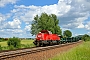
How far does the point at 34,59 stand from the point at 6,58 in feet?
7.29

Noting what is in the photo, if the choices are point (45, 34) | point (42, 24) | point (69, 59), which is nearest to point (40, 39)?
point (45, 34)

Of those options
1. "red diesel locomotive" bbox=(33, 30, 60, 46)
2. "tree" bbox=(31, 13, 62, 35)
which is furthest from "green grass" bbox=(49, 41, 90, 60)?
"tree" bbox=(31, 13, 62, 35)

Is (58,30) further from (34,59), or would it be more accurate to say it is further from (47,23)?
(34,59)

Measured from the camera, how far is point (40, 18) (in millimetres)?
84438

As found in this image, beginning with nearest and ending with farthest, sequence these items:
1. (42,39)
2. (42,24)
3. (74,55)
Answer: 1. (74,55)
2. (42,39)
3. (42,24)

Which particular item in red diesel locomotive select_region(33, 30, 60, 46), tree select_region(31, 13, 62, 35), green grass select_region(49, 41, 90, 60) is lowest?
green grass select_region(49, 41, 90, 60)

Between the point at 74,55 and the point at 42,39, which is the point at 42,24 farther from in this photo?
the point at 74,55

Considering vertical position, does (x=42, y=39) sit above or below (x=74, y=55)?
above

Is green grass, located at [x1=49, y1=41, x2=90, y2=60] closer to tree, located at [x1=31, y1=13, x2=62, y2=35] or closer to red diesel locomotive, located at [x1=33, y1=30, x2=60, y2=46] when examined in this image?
red diesel locomotive, located at [x1=33, y1=30, x2=60, y2=46]

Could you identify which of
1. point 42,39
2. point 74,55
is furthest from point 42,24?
point 74,55

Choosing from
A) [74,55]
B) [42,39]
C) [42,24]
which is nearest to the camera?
[74,55]

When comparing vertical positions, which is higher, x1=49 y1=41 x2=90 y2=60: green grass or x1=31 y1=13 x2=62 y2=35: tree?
x1=31 y1=13 x2=62 y2=35: tree

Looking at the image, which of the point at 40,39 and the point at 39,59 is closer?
the point at 39,59

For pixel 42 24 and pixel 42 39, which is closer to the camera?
pixel 42 39
